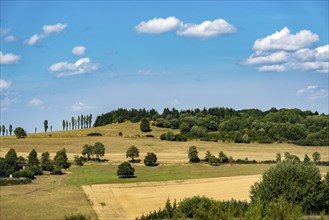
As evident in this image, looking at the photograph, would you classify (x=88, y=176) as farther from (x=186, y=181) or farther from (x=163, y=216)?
(x=163, y=216)

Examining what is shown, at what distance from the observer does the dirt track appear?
6812 cm

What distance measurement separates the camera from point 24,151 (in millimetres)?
141750

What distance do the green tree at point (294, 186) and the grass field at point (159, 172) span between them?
1614 inches

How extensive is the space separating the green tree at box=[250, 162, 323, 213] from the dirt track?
1522 centimetres

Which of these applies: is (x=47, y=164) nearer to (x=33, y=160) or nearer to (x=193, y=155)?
(x=33, y=160)

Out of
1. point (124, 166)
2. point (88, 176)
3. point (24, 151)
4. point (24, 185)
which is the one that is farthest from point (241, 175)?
point (24, 151)

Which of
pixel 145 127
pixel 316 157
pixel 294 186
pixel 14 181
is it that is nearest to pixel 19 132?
pixel 145 127

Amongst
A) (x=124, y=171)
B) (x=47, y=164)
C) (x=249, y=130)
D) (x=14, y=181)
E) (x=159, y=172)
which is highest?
(x=249, y=130)

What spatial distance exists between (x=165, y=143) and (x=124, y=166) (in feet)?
159

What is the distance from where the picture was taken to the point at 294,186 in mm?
56094

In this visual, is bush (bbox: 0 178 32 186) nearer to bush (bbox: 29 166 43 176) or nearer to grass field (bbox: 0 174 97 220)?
grass field (bbox: 0 174 97 220)

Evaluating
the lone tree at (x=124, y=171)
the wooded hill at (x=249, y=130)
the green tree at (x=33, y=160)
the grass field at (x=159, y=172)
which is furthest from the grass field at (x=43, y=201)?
the wooded hill at (x=249, y=130)

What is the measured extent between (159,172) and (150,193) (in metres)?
30.1

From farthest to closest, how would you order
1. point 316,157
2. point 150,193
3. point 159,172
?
point 316,157
point 159,172
point 150,193
